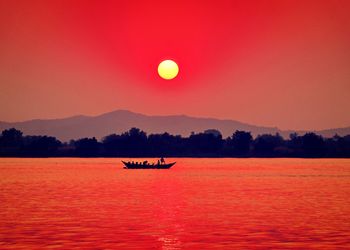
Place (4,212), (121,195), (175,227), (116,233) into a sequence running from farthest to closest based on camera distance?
(121,195) < (4,212) < (175,227) < (116,233)

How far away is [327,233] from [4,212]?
2820cm

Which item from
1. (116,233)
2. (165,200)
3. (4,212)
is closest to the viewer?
(116,233)

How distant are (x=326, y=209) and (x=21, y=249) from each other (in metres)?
33.3

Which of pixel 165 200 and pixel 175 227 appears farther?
pixel 165 200

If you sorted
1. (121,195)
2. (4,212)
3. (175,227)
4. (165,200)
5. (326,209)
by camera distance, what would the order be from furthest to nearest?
1. (121,195)
2. (165,200)
3. (326,209)
4. (4,212)
5. (175,227)

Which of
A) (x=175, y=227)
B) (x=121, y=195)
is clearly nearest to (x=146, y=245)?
(x=175, y=227)

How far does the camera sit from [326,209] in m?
60.0

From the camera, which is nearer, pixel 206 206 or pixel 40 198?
pixel 206 206

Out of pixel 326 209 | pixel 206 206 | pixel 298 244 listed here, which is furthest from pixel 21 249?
pixel 326 209

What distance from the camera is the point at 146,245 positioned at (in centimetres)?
3747

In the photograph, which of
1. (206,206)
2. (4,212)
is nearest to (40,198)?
(4,212)

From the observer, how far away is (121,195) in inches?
3056

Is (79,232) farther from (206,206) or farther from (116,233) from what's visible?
(206,206)

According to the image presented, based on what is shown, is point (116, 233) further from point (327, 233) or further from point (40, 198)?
point (40, 198)
